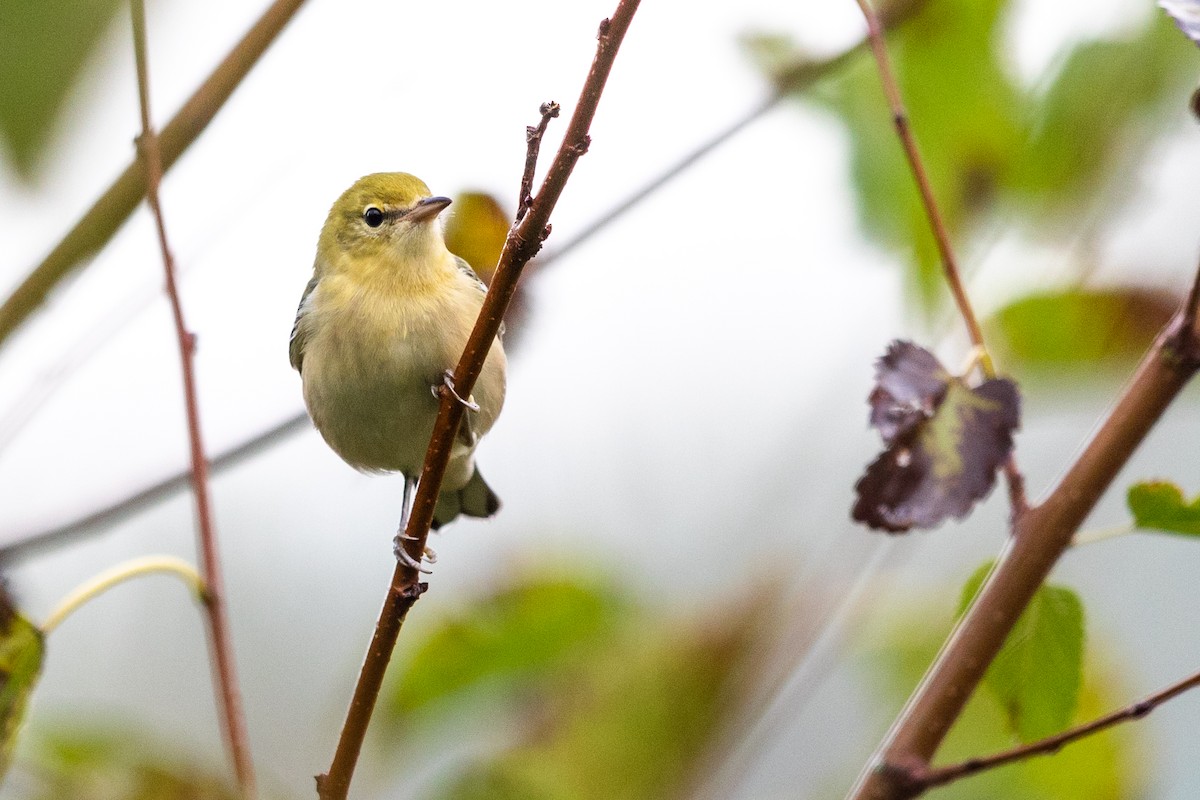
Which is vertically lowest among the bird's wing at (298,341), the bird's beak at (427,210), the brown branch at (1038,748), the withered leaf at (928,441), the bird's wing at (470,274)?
the brown branch at (1038,748)

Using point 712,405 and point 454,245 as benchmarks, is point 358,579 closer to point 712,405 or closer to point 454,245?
point 712,405

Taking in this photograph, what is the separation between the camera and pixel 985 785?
2.21 meters

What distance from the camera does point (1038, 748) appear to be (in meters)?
1.49

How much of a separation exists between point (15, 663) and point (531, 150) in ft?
4.19

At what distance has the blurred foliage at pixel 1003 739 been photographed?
2.14 m

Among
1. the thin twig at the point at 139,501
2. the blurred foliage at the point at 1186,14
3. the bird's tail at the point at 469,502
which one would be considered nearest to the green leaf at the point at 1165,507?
the blurred foliage at the point at 1186,14

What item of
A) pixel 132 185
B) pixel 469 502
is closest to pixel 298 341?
pixel 469 502

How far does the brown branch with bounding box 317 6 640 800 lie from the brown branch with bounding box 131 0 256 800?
23cm

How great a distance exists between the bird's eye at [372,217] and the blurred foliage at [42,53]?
2247mm

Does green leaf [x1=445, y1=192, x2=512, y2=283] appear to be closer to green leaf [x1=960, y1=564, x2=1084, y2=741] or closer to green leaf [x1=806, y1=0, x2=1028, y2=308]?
green leaf [x1=806, y1=0, x2=1028, y2=308]

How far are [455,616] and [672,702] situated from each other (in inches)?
17.6

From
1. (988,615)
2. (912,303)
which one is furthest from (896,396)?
→ (912,303)

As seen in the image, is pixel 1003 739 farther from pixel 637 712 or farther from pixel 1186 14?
pixel 1186 14

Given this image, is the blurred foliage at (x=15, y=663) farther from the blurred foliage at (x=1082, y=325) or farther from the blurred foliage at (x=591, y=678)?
the blurred foliage at (x=1082, y=325)
